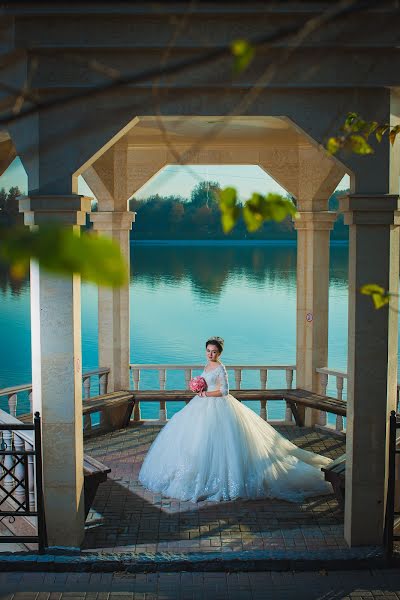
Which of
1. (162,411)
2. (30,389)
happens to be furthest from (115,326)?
(30,389)

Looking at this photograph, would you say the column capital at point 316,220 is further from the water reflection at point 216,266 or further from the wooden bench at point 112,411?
the water reflection at point 216,266

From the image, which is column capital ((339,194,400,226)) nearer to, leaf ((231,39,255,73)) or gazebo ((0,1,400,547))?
gazebo ((0,1,400,547))

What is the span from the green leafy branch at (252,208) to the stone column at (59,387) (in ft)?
13.8

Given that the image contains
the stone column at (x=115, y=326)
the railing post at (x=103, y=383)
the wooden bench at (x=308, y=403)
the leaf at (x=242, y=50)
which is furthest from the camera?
the railing post at (x=103, y=383)

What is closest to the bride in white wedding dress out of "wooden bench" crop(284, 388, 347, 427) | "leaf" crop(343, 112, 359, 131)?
"wooden bench" crop(284, 388, 347, 427)

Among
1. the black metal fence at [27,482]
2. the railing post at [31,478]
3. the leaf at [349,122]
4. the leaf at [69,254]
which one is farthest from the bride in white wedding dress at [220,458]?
the leaf at [69,254]

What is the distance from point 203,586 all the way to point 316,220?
625 centimetres

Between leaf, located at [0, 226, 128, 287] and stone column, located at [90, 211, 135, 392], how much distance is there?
32.9 ft

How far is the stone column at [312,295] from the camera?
11195mm

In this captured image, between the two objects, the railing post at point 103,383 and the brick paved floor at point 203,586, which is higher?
the railing post at point 103,383

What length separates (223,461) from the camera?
827 cm

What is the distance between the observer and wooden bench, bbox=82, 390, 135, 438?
10695mm

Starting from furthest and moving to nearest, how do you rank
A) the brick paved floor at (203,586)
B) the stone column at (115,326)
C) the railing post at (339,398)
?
the stone column at (115,326), the railing post at (339,398), the brick paved floor at (203,586)

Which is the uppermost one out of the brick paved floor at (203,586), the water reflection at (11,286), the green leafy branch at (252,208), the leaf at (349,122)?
the leaf at (349,122)
